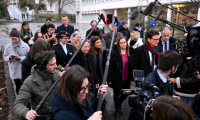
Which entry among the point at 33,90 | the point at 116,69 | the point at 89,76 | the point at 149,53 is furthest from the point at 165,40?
the point at 33,90

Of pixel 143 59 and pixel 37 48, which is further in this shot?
pixel 143 59

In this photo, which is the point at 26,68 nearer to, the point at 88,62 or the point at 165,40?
the point at 88,62

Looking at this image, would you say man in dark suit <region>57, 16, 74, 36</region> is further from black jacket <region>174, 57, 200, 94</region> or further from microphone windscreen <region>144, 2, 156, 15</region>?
black jacket <region>174, 57, 200, 94</region>

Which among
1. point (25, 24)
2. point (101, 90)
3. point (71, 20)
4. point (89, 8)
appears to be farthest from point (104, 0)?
point (101, 90)

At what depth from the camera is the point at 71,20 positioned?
52250 mm

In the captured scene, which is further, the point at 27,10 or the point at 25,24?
the point at 27,10

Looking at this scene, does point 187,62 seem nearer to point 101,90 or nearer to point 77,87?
point 101,90

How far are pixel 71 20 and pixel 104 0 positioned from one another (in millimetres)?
17243

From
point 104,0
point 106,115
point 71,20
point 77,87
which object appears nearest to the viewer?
point 77,87

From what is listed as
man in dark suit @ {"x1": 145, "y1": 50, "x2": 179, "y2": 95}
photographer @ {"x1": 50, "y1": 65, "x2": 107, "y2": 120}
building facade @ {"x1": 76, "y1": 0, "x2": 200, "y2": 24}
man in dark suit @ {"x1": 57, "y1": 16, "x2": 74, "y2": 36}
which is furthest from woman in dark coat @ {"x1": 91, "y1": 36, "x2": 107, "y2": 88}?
building facade @ {"x1": 76, "y1": 0, "x2": 200, "y2": 24}

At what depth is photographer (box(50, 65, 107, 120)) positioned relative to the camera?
1.51 metres

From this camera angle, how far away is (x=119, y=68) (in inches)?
158

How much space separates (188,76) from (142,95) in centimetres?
156

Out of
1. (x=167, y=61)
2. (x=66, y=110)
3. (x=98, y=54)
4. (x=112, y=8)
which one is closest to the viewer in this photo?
(x=66, y=110)
